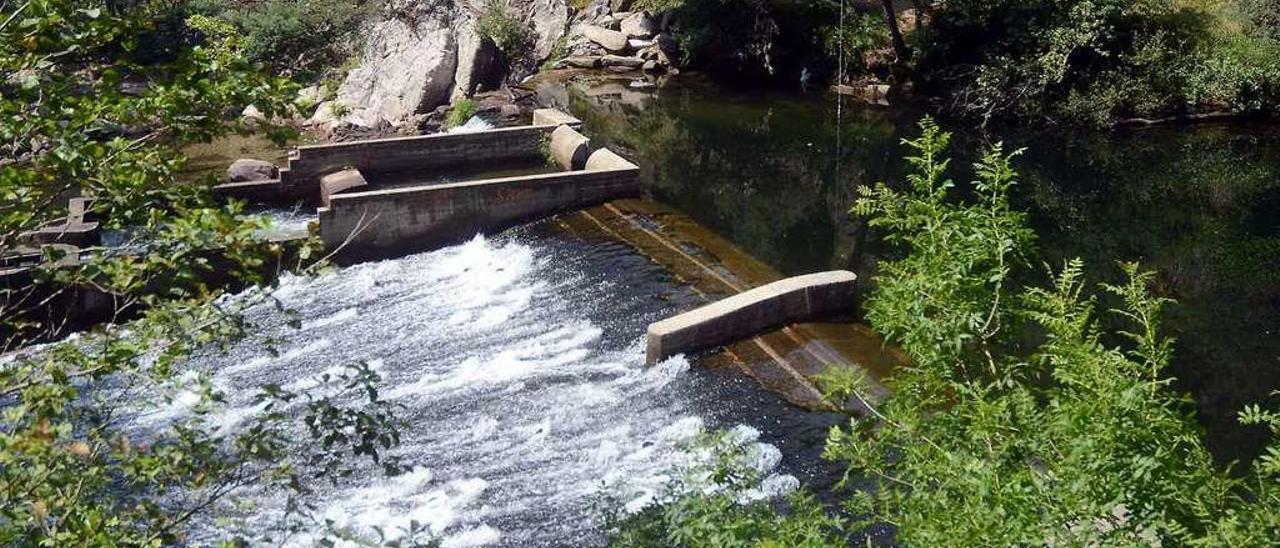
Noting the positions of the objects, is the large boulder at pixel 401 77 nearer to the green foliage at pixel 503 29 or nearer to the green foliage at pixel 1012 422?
the green foliage at pixel 503 29

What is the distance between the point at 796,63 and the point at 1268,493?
1192 inches

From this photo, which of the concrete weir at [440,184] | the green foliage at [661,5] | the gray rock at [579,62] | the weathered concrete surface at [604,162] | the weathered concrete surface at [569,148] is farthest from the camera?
the gray rock at [579,62]

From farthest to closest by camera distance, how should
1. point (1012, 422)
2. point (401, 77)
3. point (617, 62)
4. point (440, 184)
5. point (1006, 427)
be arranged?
1. point (617, 62)
2. point (401, 77)
3. point (440, 184)
4. point (1012, 422)
5. point (1006, 427)

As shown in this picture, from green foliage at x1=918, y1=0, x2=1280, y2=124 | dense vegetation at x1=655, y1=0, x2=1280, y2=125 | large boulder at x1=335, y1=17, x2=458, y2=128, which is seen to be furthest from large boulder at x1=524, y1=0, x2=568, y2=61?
green foliage at x1=918, y1=0, x2=1280, y2=124

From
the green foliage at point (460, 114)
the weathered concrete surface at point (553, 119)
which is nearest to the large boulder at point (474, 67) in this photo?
the green foliage at point (460, 114)

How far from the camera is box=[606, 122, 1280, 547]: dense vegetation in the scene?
4.69 m

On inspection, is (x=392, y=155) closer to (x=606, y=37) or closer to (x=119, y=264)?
(x=606, y=37)

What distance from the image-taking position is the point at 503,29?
3488 centimetres

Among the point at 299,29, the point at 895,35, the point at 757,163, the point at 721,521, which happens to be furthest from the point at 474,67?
the point at 721,521

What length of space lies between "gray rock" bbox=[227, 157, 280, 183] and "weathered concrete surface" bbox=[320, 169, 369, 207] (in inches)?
61.9

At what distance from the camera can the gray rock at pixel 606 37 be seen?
36.5m

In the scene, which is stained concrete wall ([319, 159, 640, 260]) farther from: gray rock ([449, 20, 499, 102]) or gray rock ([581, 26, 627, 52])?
gray rock ([581, 26, 627, 52])

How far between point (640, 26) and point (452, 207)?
17.5 meters

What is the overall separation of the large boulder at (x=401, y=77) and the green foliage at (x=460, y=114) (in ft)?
4.06
